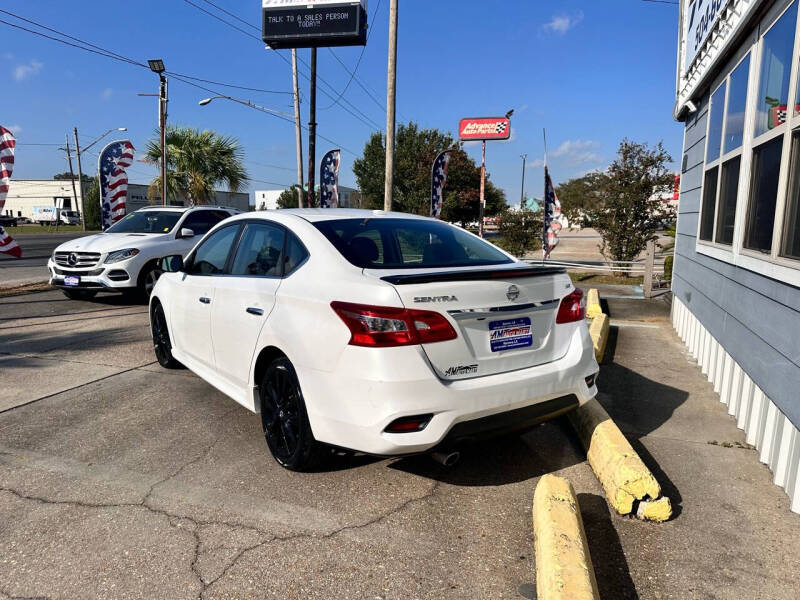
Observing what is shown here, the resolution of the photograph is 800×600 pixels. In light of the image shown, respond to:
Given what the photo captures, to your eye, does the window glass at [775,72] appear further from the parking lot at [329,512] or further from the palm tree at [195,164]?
the palm tree at [195,164]

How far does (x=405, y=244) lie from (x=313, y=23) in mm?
17534

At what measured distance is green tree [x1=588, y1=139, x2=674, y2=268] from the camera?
626 inches

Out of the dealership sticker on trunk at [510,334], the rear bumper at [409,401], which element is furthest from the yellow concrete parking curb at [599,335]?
the rear bumper at [409,401]

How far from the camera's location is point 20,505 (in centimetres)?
307

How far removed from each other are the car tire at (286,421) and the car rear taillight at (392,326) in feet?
2.06

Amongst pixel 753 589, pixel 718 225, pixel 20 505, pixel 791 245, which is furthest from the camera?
pixel 718 225

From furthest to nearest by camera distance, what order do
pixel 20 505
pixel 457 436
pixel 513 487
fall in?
pixel 513 487 < pixel 20 505 < pixel 457 436

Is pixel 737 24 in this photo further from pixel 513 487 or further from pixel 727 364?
pixel 513 487

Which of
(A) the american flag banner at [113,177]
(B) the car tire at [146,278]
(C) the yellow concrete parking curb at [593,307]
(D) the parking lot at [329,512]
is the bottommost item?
(D) the parking lot at [329,512]

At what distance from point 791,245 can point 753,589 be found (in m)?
2.18

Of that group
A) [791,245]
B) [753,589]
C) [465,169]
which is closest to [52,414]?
[753,589]

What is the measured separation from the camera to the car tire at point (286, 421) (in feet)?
10.5

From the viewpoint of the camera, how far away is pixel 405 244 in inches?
150

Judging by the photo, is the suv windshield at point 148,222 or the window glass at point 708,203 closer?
the window glass at point 708,203
